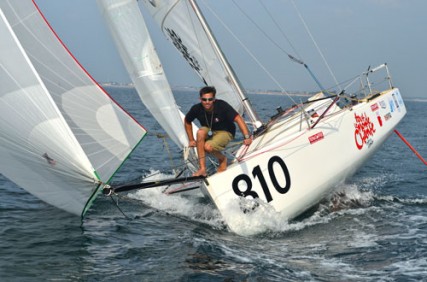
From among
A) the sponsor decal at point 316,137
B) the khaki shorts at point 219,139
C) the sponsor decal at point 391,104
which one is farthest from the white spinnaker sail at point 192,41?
the sponsor decal at point 391,104

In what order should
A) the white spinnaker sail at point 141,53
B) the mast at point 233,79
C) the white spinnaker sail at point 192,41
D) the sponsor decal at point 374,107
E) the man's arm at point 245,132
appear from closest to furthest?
the man's arm at point 245,132, the white spinnaker sail at point 141,53, the white spinnaker sail at point 192,41, the mast at point 233,79, the sponsor decal at point 374,107

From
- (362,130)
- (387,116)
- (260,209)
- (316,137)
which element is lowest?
(387,116)

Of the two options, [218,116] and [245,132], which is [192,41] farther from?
Answer: [245,132]

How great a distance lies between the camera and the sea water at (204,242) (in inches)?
193

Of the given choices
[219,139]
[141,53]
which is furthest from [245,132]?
[141,53]

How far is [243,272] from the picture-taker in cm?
488

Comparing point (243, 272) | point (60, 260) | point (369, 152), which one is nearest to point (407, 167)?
point (369, 152)

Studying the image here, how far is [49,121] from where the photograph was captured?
16.3ft

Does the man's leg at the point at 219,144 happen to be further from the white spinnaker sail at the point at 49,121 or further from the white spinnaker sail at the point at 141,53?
the white spinnaker sail at the point at 49,121

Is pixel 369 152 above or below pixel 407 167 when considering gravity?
above

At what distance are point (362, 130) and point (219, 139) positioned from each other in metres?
2.74

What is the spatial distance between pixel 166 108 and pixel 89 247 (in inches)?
80.7

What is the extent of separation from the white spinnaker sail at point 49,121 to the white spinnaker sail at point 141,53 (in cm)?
63

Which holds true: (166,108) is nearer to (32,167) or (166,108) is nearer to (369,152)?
(32,167)
